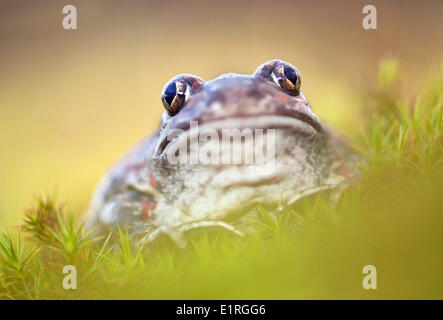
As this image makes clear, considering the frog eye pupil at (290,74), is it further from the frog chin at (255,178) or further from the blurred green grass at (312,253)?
the blurred green grass at (312,253)

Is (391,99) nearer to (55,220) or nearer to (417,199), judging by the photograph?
(417,199)

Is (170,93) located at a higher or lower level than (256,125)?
higher

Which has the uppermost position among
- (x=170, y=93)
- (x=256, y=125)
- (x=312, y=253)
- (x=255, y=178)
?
(x=170, y=93)

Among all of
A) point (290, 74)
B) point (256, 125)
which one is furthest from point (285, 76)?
point (256, 125)

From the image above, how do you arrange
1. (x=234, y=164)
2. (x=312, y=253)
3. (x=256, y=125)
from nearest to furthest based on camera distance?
(x=312, y=253)
(x=256, y=125)
(x=234, y=164)

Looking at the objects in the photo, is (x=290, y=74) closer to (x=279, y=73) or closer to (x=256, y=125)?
(x=279, y=73)

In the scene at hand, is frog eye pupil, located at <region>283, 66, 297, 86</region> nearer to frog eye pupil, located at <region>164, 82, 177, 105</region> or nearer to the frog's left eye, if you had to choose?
the frog's left eye

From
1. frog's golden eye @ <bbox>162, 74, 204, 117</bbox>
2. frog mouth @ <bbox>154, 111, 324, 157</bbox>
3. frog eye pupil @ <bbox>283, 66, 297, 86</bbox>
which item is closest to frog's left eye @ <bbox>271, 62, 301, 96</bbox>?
frog eye pupil @ <bbox>283, 66, 297, 86</bbox>
